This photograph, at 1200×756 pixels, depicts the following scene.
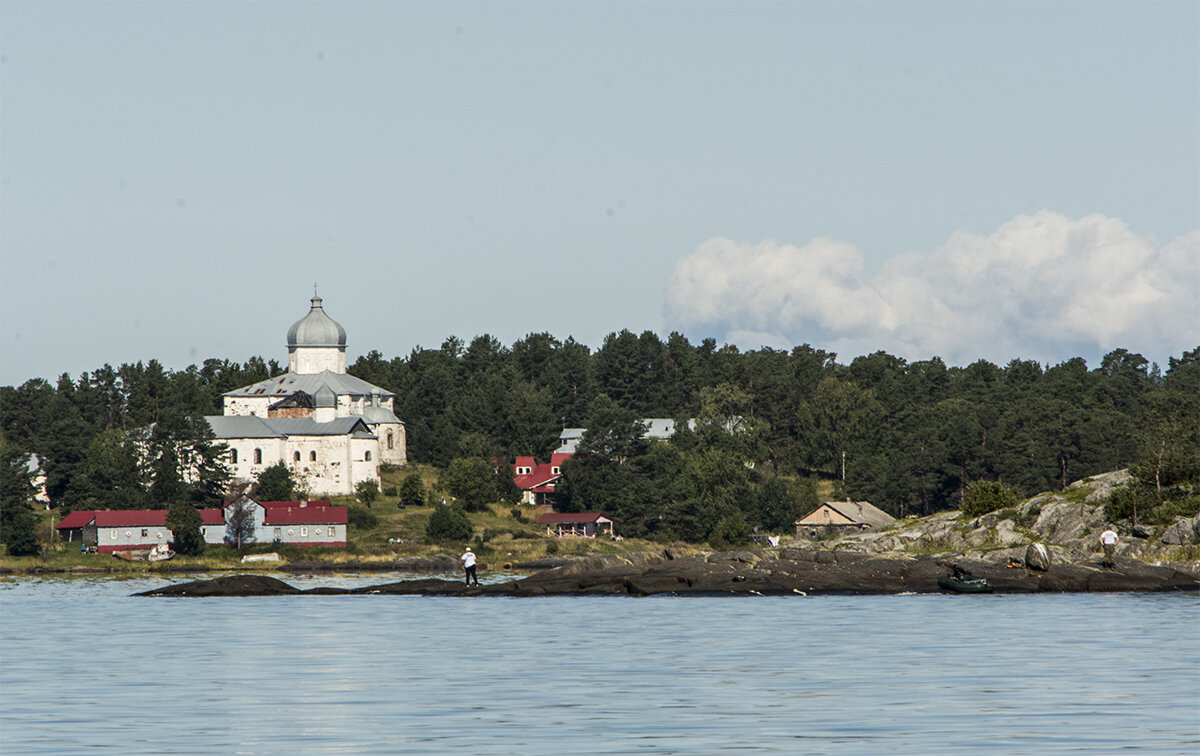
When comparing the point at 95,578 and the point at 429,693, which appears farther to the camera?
the point at 95,578

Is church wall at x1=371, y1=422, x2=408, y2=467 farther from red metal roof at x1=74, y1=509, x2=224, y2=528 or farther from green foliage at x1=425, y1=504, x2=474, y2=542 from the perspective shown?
green foliage at x1=425, y1=504, x2=474, y2=542

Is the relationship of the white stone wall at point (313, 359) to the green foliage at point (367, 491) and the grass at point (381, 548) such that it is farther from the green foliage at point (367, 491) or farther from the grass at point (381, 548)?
the grass at point (381, 548)

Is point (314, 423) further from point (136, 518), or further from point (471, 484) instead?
point (136, 518)

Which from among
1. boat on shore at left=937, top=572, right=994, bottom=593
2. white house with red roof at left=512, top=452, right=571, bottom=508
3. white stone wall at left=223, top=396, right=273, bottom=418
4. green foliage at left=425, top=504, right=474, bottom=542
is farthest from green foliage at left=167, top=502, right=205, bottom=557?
boat on shore at left=937, top=572, right=994, bottom=593

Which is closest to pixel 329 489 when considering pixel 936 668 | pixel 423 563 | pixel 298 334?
pixel 298 334

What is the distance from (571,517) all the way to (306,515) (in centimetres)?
2345

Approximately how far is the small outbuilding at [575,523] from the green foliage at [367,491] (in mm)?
14066

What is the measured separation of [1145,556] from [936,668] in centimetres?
3598

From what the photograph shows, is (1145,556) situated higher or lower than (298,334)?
lower

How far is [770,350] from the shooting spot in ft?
604

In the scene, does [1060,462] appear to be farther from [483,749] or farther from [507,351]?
[483,749]

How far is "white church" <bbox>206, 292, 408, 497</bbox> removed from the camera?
12000 centimetres

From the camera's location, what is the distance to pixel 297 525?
102875 mm

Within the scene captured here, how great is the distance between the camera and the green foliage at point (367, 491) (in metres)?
116
